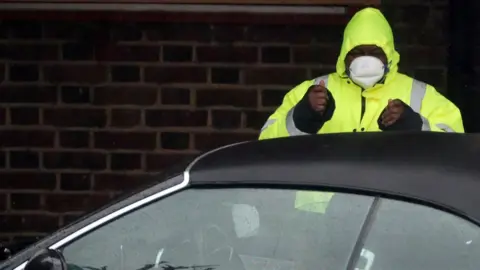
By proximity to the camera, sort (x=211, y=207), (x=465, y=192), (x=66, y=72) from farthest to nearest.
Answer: (x=66, y=72), (x=211, y=207), (x=465, y=192)

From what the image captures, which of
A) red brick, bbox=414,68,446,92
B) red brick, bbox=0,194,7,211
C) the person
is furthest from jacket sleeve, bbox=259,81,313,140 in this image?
red brick, bbox=0,194,7,211

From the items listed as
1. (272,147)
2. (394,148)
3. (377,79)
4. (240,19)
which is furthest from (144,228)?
(240,19)

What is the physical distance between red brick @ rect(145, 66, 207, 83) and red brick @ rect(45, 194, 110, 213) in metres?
0.84

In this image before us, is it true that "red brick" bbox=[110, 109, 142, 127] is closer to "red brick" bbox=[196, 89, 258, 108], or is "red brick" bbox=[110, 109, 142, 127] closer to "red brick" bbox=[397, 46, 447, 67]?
"red brick" bbox=[196, 89, 258, 108]

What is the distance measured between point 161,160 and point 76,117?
24.0 inches

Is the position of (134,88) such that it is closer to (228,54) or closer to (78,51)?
(78,51)

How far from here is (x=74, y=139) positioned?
6.28 meters

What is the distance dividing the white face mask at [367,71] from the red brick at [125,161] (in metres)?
2.40


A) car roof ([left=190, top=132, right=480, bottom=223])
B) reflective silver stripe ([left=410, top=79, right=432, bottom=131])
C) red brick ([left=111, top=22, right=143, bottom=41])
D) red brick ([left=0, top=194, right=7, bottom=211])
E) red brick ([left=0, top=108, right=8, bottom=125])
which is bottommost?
red brick ([left=0, top=194, right=7, bottom=211])

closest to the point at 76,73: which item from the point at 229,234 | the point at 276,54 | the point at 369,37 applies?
the point at 276,54

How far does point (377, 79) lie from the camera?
4152mm

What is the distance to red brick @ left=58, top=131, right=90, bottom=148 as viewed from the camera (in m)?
6.28

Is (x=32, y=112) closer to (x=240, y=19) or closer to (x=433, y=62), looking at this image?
(x=240, y=19)

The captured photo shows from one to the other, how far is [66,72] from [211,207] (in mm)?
3538
